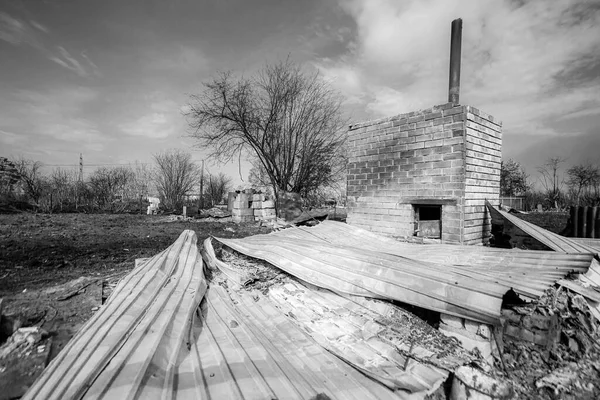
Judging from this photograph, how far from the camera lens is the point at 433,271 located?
1.99m

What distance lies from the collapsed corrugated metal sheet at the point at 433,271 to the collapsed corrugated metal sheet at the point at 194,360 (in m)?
0.50

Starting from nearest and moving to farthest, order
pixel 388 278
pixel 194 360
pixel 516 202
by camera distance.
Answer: pixel 194 360 < pixel 388 278 < pixel 516 202

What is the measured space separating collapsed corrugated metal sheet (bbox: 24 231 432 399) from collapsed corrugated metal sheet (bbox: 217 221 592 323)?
50 cm

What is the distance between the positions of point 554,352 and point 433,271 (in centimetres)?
79

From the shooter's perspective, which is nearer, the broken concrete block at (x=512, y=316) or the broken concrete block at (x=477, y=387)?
the broken concrete block at (x=477, y=387)

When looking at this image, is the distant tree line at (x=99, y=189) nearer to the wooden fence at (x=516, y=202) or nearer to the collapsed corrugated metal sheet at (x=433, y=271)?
the collapsed corrugated metal sheet at (x=433, y=271)

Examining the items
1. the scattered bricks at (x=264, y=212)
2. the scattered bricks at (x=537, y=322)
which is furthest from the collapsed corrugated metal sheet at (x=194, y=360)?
the scattered bricks at (x=264, y=212)

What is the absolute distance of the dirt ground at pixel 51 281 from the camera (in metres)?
1.83

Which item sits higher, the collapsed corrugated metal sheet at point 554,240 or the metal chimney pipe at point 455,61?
the metal chimney pipe at point 455,61

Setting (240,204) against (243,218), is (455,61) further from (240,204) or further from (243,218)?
(243,218)

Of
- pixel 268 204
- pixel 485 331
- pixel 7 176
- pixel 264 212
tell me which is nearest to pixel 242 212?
pixel 264 212

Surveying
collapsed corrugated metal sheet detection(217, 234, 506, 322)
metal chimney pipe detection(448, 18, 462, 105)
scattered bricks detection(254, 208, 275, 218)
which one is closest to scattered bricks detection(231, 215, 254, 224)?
scattered bricks detection(254, 208, 275, 218)

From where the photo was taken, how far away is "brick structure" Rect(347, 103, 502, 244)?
399 centimetres

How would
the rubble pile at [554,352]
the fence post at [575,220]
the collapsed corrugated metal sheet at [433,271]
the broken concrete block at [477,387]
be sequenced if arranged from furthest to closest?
the fence post at [575,220] → the collapsed corrugated metal sheet at [433,271] → the rubble pile at [554,352] → the broken concrete block at [477,387]
